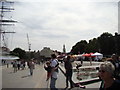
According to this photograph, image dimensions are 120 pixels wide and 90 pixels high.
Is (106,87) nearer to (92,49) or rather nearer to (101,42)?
(101,42)

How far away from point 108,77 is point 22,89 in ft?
30.0

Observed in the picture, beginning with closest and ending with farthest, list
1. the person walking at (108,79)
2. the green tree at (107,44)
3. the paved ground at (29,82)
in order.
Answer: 1. the person walking at (108,79)
2. the paved ground at (29,82)
3. the green tree at (107,44)

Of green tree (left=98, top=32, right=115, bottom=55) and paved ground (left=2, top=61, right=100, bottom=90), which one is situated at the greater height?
green tree (left=98, top=32, right=115, bottom=55)

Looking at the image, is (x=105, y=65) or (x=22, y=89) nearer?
(x=105, y=65)

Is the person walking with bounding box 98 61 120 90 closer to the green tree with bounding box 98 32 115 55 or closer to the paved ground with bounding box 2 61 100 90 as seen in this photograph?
A: the paved ground with bounding box 2 61 100 90

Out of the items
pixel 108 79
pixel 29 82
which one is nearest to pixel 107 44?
pixel 29 82

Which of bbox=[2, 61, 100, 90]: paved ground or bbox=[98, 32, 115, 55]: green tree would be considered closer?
bbox=[2, 61, 100, 90]: paved ground

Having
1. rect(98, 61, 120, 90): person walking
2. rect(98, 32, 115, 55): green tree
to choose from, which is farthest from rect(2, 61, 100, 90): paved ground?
rect(98, 32, 115, 55): green tree

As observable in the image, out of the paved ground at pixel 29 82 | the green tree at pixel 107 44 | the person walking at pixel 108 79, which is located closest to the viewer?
the person walking at pixel 108 79

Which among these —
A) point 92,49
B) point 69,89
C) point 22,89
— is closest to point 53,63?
point 69,89

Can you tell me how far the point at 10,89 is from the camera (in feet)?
40.2

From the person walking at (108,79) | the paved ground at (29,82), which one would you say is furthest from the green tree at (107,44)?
the person walking at (108,79)

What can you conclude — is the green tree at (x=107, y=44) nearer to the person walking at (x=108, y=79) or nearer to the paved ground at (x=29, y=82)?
the paved ground at (x=29, y=82)

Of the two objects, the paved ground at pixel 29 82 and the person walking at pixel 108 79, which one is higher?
the person walking at pixel 108 79
